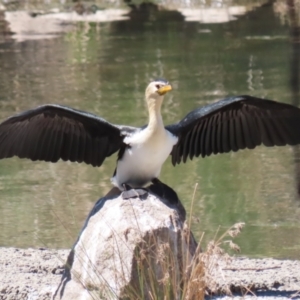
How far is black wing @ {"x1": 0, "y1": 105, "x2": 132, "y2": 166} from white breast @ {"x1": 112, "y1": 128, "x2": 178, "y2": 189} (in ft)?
0.64

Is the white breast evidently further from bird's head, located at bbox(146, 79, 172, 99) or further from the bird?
bird's head, located at bbox(146, 79, 172, 99)

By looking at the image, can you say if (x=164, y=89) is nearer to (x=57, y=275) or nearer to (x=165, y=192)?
(x=165, y=192)

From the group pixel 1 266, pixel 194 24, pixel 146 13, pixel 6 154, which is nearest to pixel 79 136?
pixel 6 154

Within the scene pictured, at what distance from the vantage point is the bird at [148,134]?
6.21 metres

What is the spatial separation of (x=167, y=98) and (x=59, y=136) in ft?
25.5

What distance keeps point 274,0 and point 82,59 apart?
690 cm

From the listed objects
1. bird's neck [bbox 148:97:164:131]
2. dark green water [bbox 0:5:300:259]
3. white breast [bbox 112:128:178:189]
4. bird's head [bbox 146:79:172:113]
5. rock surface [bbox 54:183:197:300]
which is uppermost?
bird's head [bbox 146:79:172:113]

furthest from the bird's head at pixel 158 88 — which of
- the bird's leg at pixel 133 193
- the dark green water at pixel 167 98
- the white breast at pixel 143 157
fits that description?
the dark green water at pixel 167 98

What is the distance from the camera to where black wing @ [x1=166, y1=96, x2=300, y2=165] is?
22.2 feet

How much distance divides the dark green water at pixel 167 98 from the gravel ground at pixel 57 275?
1.65 feet

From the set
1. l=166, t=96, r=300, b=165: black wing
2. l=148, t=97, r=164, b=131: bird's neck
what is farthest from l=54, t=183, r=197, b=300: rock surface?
l=166, t=96, r=300, b=165: black wing

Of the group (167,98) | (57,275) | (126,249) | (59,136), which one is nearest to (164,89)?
(59,136)

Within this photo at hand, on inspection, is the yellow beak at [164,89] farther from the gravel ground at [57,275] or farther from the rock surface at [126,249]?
the gravel ground at [57,275]

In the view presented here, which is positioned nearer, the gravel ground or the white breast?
the white breast
